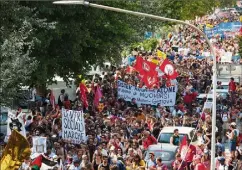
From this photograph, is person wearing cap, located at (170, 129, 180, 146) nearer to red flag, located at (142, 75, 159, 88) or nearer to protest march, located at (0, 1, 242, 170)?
protest march, located at (0, 1, 242, 170)

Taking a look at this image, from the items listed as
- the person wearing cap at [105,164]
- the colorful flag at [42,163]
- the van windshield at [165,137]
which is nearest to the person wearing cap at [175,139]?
the van windshield at [165,137]

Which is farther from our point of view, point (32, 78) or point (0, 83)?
point (32, 78)

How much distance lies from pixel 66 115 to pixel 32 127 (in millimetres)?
2709

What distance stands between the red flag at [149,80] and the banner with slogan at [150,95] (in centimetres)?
130

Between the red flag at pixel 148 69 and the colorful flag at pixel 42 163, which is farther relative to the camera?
the red flag at pixel 148 69

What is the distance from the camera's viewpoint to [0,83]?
78.8ft

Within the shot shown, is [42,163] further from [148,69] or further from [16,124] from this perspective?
[148,69]

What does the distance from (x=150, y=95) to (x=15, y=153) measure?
1127 centimetres

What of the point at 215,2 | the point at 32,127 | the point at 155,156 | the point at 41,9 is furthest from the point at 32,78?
the point at 215,2

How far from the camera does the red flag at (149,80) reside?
104ft

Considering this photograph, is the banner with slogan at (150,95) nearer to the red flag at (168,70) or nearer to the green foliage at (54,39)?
A: the green foliage at (54,39)

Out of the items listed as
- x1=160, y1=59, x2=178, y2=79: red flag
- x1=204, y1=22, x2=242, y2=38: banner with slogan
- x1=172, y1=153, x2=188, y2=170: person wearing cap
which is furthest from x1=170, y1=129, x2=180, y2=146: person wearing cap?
x1=204, y1=22, x2=242, y2=38: banner with slogan

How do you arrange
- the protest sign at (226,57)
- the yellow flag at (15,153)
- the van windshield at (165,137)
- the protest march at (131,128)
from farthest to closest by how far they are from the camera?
the protest sign at (226,57)
the van windshield at (165,137)
the protest march at (131,128)
the yellow flag at (15,153)

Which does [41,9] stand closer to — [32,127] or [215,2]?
[32,127]
